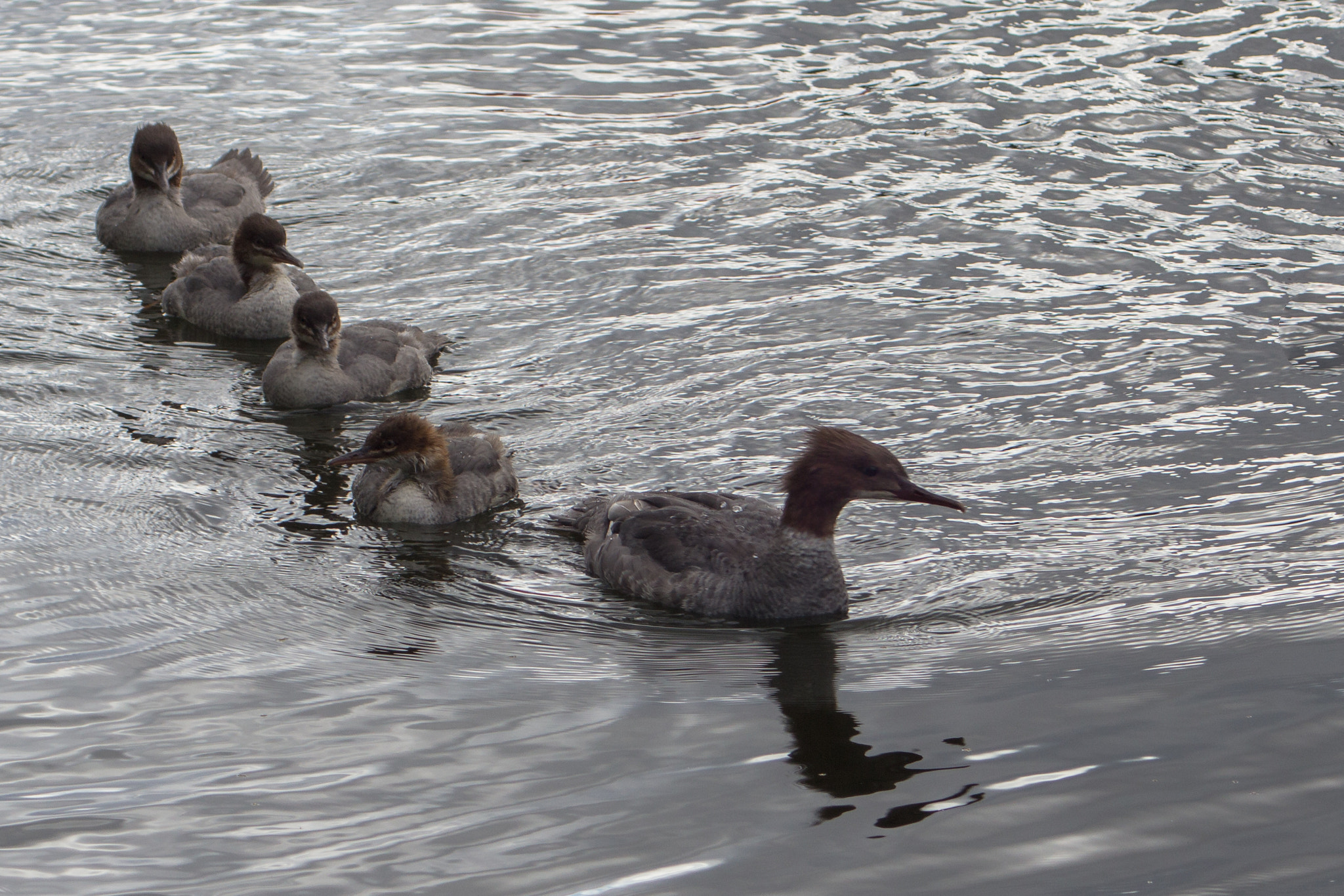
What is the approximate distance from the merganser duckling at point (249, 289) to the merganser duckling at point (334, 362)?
139 centimetres

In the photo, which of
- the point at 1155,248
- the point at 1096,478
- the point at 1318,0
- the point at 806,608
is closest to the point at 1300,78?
the point at 1318,0

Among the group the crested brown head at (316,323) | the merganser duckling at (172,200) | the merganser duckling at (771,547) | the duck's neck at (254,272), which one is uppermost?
the merganser duckling at (172,200)

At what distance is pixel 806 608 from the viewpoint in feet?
29.5

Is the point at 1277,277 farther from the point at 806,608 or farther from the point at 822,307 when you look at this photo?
the point at 806,608

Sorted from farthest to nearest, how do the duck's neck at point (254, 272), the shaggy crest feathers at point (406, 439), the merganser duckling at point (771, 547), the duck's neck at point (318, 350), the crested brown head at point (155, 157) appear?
the crested brown head at point (155, 157) → the duck's neck at point (254, 272) → the duck's neck at point (318, 350) → the shaggy crest feathers at point (406, 439) → the merganser duckling at point (771, 547)

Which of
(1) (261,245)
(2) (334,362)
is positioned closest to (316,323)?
(2) (334,362)

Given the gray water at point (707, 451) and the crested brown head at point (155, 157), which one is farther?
the crested brown head at point (155, 157)

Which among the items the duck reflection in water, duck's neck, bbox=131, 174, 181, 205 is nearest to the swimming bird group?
the duck reflection in water

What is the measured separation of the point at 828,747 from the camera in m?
7.48

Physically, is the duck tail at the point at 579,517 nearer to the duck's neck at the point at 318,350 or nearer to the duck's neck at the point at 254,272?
the duck's neck at the point at 318,350

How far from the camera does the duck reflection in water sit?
690cm

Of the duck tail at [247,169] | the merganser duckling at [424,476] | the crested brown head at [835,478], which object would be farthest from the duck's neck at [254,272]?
the crested brown head at [835,478]

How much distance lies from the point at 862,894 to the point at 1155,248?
9242 mm

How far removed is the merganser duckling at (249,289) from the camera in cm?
1385
